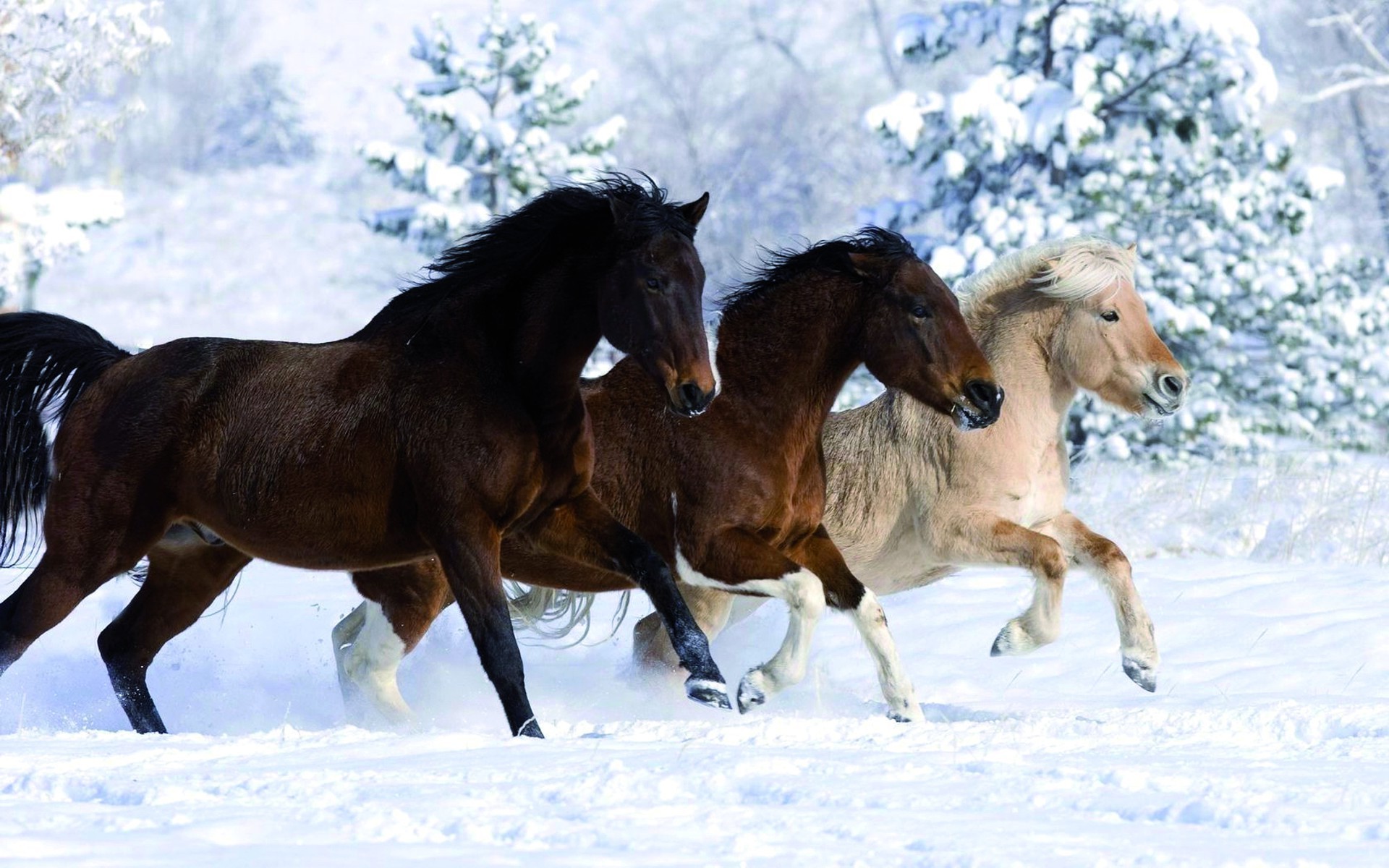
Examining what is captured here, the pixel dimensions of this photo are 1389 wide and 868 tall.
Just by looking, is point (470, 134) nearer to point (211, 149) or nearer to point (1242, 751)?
point (1242, 751)

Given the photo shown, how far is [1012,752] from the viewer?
4242 mm

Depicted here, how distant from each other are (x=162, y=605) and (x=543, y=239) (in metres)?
2.07

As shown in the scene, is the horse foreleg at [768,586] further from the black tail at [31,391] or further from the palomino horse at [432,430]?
the black tail at [31,391]

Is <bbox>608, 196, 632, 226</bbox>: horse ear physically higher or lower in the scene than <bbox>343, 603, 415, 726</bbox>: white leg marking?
higher

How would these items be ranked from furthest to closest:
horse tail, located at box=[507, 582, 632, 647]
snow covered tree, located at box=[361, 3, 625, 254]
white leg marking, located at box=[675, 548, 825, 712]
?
snow covered tree, located at box=[361, 3, 625, 254] < horse tail, located at box=[507, 582, 632, 647] < white leg marking, located at box=[675, 548, 825, 712]

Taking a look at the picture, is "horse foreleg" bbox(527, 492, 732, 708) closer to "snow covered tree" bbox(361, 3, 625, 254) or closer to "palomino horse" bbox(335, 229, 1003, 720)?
"palomino horse" bbox(335, 229, 1003, 720)

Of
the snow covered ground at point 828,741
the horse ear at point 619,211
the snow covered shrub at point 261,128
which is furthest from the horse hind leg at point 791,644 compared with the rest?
the snow covered shrub at point 261,128

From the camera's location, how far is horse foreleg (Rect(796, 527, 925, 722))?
5562mm

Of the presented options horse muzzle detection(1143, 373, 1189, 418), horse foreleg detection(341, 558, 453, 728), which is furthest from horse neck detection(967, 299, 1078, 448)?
horse foreleg detection(341, 558, 453, 728)

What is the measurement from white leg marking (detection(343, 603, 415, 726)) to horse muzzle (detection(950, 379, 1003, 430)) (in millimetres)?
2391

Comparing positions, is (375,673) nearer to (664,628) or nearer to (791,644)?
(664,628)

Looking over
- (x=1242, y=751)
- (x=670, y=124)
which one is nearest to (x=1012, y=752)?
(x=1242, y=751)

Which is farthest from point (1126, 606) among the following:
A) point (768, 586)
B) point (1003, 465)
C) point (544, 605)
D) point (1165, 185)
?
point (1165, 185)

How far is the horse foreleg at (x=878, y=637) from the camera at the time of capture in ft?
18.2
